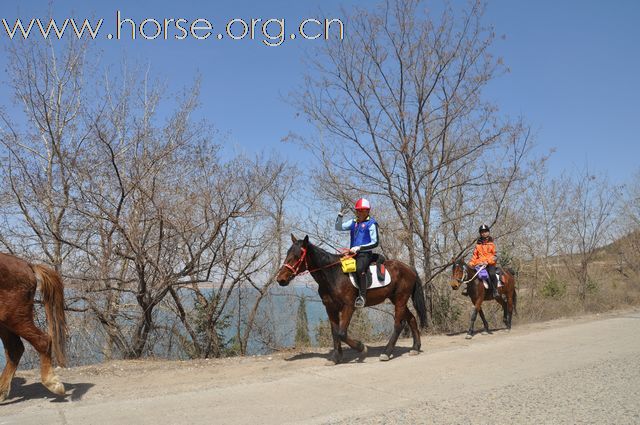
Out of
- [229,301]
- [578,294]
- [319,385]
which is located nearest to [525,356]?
[319,385]

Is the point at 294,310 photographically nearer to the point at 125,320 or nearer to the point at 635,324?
the point at 125,320

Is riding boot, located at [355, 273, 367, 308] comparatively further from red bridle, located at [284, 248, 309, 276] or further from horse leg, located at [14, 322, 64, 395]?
horse leg, located at [14, 322, 64, 395]

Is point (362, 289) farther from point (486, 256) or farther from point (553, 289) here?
point (553, 289)

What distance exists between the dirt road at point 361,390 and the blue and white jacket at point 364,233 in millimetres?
2039

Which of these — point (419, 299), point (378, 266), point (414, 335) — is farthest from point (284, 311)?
point (378, 266)

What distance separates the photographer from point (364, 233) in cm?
913

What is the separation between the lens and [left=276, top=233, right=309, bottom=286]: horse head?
834cm

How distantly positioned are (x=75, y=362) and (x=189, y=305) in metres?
3.03

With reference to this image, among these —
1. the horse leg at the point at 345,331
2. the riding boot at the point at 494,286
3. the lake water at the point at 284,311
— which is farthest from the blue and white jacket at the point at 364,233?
the lake water at the point at 284,311

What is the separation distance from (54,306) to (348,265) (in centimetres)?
455

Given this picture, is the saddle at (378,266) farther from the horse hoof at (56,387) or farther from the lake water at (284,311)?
the lake water at (284,311)

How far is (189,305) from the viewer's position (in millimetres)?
13719

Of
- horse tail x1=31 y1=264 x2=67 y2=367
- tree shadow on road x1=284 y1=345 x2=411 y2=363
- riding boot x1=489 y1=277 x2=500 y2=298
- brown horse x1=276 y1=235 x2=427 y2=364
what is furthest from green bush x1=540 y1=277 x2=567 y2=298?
horse tail x1=31 y1=264 x2=67 y2=367

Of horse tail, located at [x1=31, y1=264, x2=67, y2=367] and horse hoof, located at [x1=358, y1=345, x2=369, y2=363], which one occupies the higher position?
horse tail, located at [x1=31, y1=264, x2=67, y2=367]
